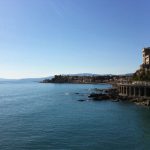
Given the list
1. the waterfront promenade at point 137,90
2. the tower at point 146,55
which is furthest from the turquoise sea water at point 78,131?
the tower at point 146,55

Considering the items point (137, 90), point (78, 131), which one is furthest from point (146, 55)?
point (78, 131)

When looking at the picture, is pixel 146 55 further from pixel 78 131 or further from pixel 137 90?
pixel 78 131

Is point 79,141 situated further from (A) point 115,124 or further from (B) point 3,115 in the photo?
(B) point 3,115

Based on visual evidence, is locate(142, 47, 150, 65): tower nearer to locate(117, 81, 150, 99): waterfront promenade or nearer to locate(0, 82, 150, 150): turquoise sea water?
locate(117, 81, 150, 99): waterfront promenade

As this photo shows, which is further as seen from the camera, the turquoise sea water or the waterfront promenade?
the waterfront promenade

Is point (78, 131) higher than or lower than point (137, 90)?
lower

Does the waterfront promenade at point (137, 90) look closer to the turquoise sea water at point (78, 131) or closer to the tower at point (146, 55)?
the turquoise sea water at point (78, 131)

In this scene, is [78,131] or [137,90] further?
[137,90]

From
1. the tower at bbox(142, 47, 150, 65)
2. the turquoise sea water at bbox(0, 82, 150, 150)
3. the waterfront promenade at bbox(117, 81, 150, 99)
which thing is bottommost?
the turquoise sea water at bbox(0, 82, 150, 150)

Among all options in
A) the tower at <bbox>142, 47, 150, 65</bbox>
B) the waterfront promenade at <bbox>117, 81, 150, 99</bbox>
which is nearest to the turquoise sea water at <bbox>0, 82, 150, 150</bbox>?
the waterfront promenade at <bbox>117, 81, 150, 99</bbox>

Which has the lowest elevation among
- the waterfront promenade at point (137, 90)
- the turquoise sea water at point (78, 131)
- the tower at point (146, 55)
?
the turquoise sea water at point (78, 131)

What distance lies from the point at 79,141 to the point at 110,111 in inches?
1127

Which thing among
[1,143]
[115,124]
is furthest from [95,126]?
[1,143]

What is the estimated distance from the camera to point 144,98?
79750 millimetres
